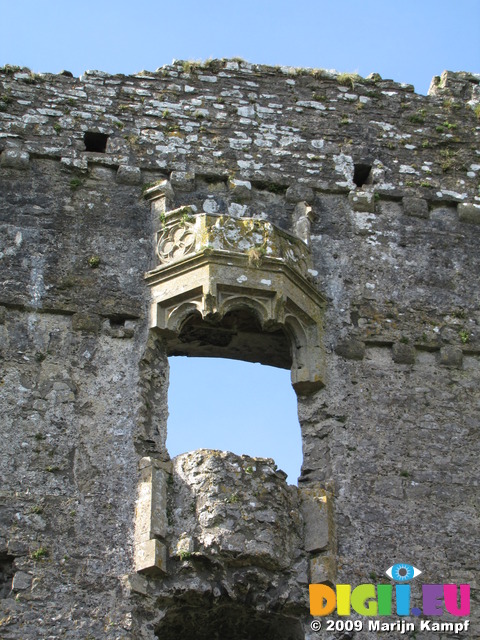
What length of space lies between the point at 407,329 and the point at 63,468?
3804 mm

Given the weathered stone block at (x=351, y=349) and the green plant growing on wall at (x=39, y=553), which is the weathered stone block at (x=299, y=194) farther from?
the green plant growing on wall at (x=39, y=553)

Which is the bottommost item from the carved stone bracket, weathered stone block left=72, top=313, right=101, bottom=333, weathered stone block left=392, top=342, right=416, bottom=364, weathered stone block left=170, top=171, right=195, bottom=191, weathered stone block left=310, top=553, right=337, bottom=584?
weathered stone block left=310, top=553, right=337, bottom=584

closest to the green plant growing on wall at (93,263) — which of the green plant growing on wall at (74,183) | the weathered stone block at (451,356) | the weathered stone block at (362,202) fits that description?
the green plant growing on wall at (74,183)

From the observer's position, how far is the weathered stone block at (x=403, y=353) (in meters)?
14.5

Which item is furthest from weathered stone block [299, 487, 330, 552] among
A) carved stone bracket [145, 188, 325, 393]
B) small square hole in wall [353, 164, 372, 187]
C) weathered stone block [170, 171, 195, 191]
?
small square hole in wall [353, 164, 372, 187]

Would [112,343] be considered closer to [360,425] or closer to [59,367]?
[59,367]

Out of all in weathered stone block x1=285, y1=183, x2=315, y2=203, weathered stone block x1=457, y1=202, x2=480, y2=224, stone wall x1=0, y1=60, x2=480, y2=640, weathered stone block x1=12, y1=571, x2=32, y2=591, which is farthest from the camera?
weathered stone block x1=457, y1=202, x2=480, y2=224

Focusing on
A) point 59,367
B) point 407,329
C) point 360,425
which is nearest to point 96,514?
point 59,367

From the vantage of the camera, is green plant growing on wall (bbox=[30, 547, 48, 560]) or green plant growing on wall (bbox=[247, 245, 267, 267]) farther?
green plant growing on wall (bbox=[247, 245, 267, 267])

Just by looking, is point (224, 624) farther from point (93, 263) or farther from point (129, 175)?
point (129, 175)

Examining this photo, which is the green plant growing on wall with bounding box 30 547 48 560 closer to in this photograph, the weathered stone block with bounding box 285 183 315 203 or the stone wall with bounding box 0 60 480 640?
the stone wall with bounding box 0 60 480 640

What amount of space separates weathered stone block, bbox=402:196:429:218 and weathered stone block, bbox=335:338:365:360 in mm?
1888

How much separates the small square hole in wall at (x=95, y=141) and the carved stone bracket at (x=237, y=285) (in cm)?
153

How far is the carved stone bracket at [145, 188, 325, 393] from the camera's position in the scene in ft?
46.4
